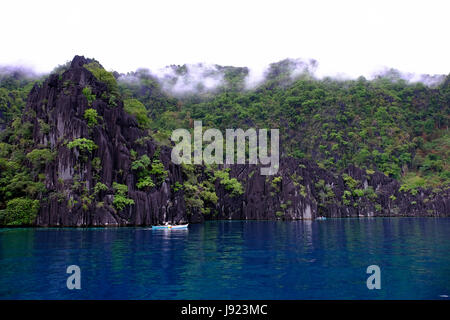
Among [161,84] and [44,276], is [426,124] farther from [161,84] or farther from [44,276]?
[44,276]

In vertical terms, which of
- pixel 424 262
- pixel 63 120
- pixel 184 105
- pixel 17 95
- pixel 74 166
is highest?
pixel 184 105

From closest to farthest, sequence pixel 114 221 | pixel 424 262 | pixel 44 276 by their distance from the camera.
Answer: pixel 44 276 < pixel 424 262 < pixel 114 221

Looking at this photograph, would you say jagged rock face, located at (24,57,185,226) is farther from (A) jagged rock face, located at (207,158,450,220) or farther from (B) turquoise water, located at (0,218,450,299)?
(B) turquoise water, located at (0,218,450,299)

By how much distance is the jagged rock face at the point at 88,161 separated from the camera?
58.6m

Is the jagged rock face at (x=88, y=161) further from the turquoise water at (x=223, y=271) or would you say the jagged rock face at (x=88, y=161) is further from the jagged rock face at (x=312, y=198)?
the turquoise water at (x=223, y=271)

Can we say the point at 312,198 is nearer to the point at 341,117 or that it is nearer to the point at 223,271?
the point at 341,117

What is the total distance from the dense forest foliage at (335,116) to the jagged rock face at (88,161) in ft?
166

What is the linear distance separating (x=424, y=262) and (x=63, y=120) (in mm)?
58481

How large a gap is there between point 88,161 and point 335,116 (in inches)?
4578

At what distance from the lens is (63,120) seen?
65375 millimetres

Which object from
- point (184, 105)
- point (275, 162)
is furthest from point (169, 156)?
point (184, 105)

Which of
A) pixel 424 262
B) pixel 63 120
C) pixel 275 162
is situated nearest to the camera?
pixel 424 262

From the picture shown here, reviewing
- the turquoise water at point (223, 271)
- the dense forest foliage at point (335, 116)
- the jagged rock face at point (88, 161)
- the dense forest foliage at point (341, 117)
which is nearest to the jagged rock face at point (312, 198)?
the dense forest foliage at point (335, 116)

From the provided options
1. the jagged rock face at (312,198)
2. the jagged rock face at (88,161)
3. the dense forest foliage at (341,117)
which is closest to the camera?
the jagged rock face at (88,161)
